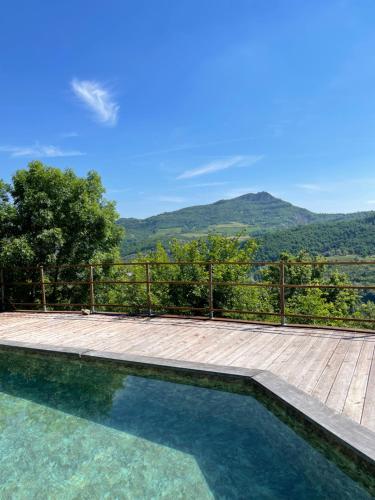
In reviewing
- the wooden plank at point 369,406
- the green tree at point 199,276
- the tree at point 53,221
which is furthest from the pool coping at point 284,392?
the green tree at point 199,276

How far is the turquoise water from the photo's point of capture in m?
2.00

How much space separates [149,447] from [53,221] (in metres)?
6.87

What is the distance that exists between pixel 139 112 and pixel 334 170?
1101 inches

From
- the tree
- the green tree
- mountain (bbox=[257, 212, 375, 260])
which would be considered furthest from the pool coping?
mountain (bbox=[257, 212, 375, 260])

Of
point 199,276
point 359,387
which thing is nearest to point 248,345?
point 359,387

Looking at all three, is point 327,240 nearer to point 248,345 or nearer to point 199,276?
point 199,276

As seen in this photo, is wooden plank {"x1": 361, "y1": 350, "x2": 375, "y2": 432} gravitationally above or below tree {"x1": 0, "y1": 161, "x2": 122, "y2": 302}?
below

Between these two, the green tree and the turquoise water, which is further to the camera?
the green tree

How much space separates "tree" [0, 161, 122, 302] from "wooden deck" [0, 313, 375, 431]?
230 centimetres

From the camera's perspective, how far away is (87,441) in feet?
8.41

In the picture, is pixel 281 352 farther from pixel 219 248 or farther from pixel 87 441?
pixel 219 248

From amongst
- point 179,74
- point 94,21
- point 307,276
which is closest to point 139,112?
point 179,74

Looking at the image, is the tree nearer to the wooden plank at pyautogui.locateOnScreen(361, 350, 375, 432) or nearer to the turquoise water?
the turquoise water

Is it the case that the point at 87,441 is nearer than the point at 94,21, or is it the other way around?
the point at 87,441
